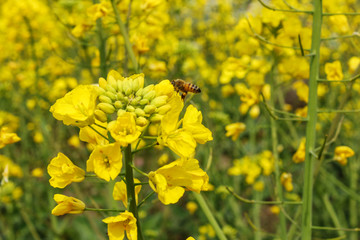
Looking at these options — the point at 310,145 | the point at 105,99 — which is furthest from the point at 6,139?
the point at 310,145

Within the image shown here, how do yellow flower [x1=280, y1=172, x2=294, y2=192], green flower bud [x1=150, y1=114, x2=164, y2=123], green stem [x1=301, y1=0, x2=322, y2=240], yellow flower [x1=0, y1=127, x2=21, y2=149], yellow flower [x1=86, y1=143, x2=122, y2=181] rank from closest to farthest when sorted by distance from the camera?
yellow flower [x1=86, y1=143, x2=122, y2=181]
green flower bud [x1=150, y1=114, x2=164, y2=123]
green stem [x1=301, y1=0, x2=322, y2=240]
yellow flower [x1=0, y1=127, x2=21, y2=149]
yellow flower [x1=280, y1=172, x2=294, y2=192]

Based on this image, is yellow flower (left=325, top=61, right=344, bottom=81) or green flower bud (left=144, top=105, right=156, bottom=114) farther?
yellow flower (left=325, top=61, right=344, bottom=81)

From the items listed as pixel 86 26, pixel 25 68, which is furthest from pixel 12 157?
pixel 86 26

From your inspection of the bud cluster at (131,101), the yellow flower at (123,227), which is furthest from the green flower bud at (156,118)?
the yellow flower at (123,227)

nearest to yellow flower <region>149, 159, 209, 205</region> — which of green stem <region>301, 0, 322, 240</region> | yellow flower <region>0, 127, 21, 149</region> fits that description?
green stem <region>301, 0, 322, 240</region>

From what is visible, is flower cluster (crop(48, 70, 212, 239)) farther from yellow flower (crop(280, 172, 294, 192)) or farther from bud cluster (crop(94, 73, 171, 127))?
yellow flower (crop(280, 172, 294, 192))

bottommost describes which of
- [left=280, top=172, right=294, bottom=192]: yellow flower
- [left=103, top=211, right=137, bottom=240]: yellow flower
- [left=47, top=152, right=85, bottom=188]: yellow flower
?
[left=280, top=172, right=294, bottom=192]: yellow flower

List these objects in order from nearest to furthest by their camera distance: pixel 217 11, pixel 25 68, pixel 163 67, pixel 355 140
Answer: pixel 163 67, pixel 355 140, pixel 25 68, pixel 217 11

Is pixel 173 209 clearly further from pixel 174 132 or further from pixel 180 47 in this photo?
pixel 174 132
